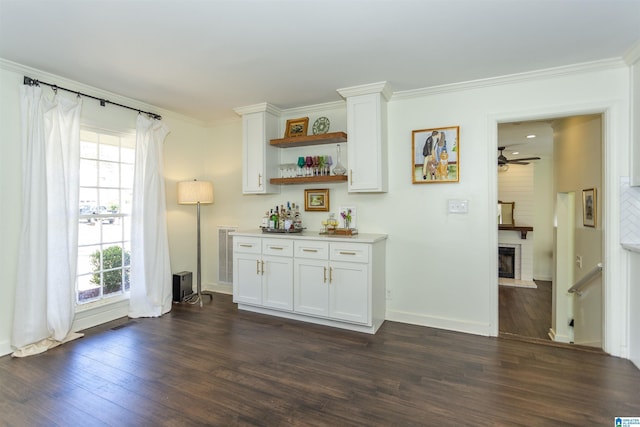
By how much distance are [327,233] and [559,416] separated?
238 cm

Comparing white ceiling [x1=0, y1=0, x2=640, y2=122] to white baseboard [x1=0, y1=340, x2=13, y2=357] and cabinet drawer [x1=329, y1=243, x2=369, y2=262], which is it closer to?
cabinet drawer [x1=329, y1=243, x2=369, y2=262]

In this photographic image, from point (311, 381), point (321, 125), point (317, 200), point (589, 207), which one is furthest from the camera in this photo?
point (317, 200)

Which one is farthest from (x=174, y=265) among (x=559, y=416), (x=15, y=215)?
(x=559, y=416)

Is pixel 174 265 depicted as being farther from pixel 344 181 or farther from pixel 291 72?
pixel 291 72

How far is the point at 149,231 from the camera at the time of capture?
3666mm

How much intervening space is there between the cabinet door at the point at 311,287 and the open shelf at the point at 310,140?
1363 mm

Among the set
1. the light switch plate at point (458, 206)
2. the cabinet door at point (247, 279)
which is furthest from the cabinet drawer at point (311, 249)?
the light switch plate at point (458, 206)

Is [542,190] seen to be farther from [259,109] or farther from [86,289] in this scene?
[86,289]

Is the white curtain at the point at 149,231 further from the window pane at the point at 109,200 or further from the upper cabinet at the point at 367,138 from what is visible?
the upper cabinet at the point at 367,138

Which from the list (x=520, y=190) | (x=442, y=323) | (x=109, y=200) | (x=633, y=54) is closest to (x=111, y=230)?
(x=109, y=200)

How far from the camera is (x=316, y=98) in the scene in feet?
11.8

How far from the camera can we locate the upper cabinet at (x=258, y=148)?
3.84m

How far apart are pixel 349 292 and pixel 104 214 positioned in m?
2.77

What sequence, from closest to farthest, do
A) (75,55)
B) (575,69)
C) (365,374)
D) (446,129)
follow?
(365,374), (75,55), (575,69), (446,129)
